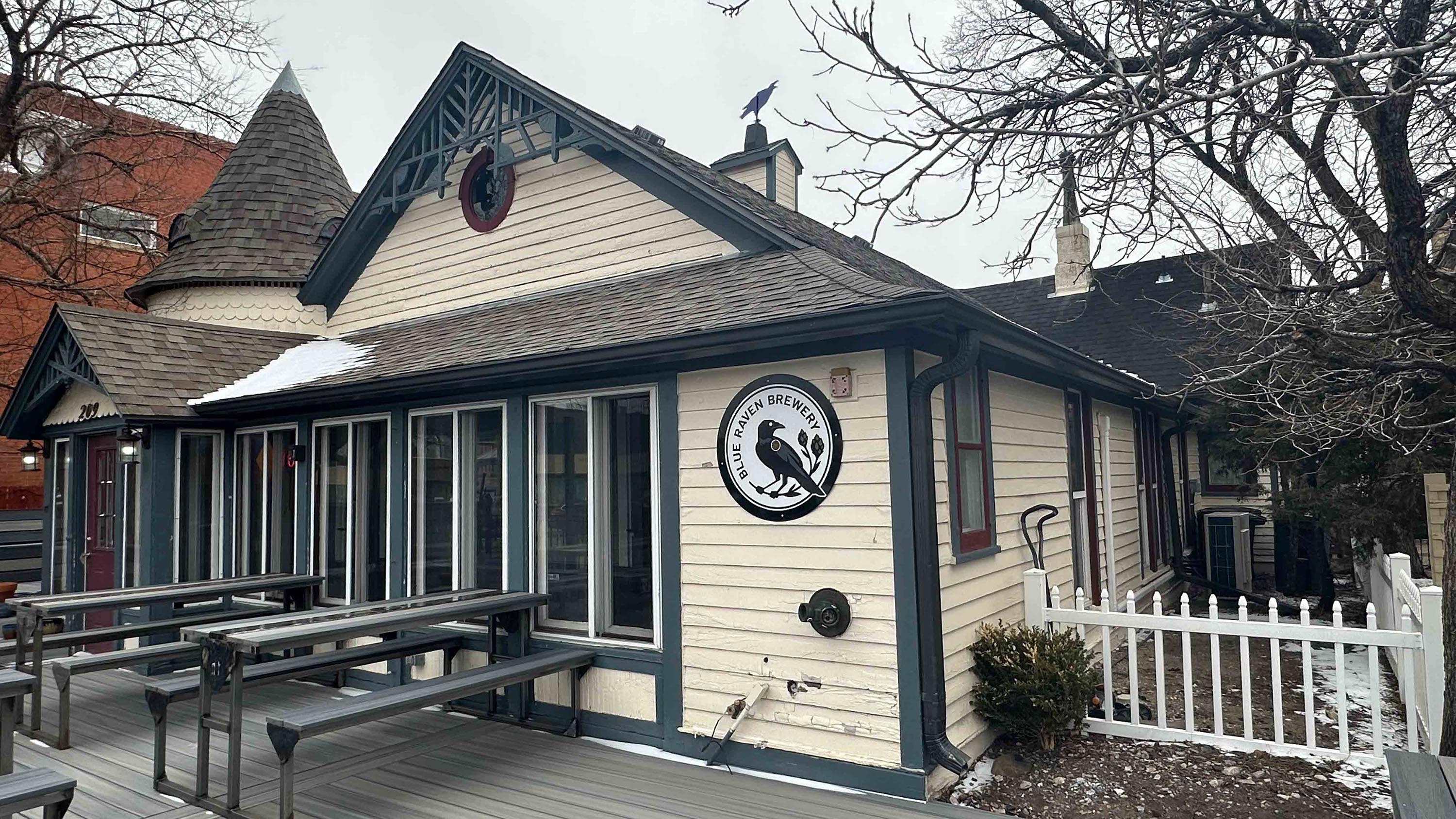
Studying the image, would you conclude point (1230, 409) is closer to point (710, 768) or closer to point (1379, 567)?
point (1379, 567)

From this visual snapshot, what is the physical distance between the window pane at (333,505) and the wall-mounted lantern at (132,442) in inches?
72.5

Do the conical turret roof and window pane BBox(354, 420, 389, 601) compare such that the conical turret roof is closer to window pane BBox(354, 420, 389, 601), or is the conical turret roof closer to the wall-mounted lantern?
the wall-mounted lantern

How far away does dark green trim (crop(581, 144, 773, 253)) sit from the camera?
6879mm

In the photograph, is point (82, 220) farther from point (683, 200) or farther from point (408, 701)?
point (408, 701)

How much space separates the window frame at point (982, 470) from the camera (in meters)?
5.46

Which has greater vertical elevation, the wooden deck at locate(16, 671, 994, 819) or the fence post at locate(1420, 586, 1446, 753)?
the fence post at locate(1420, 586, 1446, 753)

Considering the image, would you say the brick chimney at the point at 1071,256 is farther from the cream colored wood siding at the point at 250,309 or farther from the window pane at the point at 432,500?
the cream colored wood siding at the point at 250,309

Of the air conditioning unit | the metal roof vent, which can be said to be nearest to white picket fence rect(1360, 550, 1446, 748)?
the air conditioning unit

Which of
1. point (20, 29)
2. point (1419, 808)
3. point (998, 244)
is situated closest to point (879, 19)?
point (998, 244)

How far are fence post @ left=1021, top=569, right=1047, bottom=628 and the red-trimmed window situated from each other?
436mm

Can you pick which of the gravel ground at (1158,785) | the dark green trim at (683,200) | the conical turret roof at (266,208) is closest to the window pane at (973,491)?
the gravel ground at (1158,785)

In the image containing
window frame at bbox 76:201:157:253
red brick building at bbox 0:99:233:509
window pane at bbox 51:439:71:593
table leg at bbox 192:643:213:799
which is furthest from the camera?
window frame at bbox 76:201:157:253

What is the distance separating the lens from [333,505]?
7.80m

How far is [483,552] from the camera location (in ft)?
22.1
